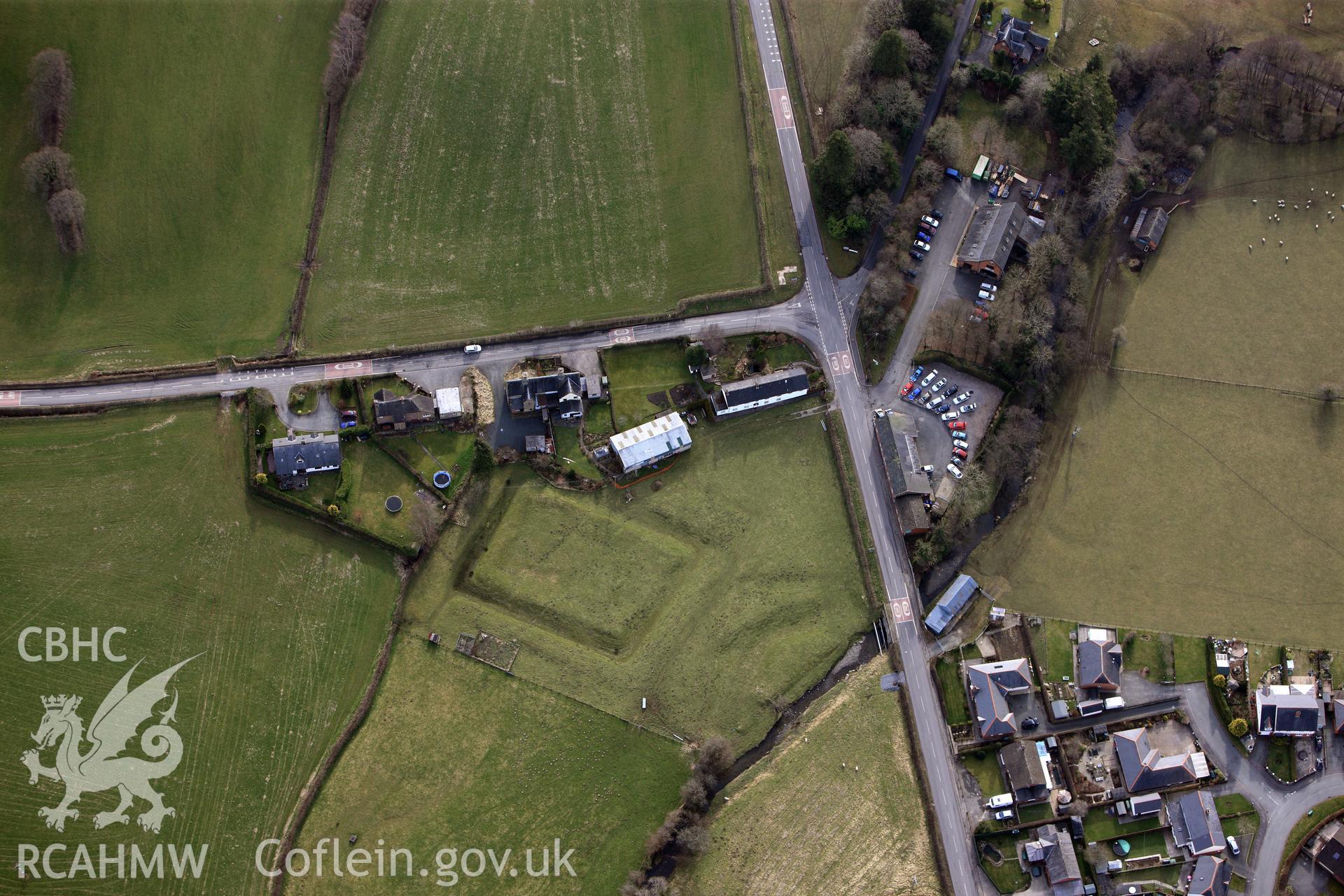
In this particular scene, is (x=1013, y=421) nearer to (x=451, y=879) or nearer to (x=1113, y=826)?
(x=1113, y=826)

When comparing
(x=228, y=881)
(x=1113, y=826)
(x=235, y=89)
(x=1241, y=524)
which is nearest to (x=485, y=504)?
(x=228, y=881)

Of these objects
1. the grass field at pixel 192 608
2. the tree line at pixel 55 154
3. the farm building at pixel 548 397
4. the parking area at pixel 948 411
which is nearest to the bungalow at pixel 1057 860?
the parking area at pixel 948 411

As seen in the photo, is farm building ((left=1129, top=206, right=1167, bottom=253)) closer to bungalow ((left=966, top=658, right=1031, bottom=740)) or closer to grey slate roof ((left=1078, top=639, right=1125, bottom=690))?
grey slate roof ((left=1078, top=639, right=1125, bottom=690))

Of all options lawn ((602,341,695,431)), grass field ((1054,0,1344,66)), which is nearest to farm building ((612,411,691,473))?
lawn ((602,341,695,431))

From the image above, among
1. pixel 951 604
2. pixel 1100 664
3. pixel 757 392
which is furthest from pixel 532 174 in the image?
pixel 1100 664

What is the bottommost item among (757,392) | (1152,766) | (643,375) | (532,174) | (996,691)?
(1152,766)

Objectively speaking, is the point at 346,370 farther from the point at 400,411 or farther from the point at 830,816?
the point at 830,816
